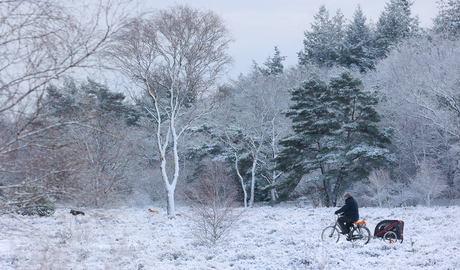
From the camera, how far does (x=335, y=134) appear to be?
2509cm

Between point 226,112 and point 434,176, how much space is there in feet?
60.3

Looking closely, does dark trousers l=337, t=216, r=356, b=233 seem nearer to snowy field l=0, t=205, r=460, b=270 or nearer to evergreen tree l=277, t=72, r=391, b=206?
snowy field l=0, t=205, r=460, b=270

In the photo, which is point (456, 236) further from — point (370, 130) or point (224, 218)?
point (370, 130)


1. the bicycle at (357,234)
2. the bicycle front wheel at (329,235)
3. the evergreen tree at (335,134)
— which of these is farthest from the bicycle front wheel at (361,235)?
the evergreen tree at (335,134)

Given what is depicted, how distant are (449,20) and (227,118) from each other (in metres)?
28.8

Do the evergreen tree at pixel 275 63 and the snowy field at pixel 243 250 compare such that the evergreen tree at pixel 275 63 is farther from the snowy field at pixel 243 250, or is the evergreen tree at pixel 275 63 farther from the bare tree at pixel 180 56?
the snowy field at pixel 243 250

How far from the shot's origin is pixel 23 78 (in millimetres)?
4258

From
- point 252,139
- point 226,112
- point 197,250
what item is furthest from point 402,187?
point 197,250

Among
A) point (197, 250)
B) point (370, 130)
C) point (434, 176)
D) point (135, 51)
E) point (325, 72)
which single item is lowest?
point (197, 250)

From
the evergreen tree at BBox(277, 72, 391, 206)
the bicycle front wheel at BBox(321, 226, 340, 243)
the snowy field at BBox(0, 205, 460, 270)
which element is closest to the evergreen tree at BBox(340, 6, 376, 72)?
the evergreen tree at BBox(277, 72, 391, 206)

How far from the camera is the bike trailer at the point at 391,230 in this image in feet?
32.1

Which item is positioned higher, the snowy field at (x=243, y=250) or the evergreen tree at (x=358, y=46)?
the evergreen tree at (x=358, y=46)

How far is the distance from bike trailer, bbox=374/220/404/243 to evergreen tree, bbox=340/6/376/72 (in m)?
35.9

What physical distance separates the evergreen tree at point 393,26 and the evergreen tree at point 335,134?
21.1 metres
